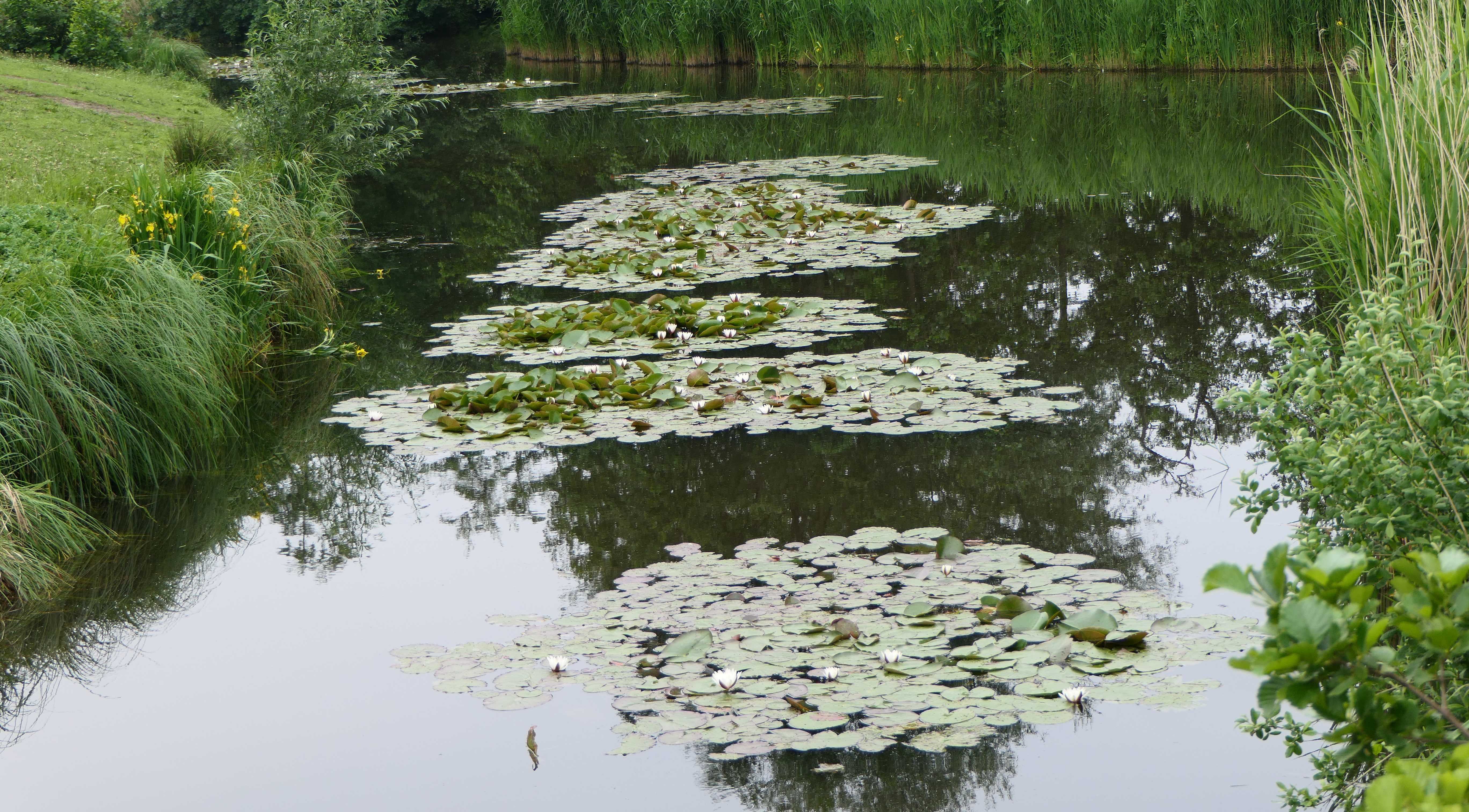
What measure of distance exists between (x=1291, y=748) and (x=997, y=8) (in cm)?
1873

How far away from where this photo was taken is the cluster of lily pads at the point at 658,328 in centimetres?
733

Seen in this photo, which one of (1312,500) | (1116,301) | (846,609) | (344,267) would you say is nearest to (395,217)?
(344,267)

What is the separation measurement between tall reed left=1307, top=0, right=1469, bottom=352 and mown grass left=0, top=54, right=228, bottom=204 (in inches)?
319

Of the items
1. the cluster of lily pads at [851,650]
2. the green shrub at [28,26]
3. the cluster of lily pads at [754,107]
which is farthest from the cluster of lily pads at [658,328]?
the green shrub at [28,26]

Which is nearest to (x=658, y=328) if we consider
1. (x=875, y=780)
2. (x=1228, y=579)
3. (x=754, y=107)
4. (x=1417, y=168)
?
(x=1417, y=168)

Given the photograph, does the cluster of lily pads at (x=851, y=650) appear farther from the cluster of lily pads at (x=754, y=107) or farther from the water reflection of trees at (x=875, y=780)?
the cluster of lily pads at (x=754, y=107)

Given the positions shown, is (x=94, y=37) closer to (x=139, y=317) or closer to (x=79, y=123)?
(x=79, y=123)

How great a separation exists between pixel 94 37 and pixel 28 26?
3.32 ft

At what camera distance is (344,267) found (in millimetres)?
10422

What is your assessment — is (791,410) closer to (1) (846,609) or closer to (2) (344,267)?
(1) (846,609)

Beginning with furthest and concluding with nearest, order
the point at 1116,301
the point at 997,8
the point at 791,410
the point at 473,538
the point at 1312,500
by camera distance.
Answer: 1. the point at 997,8
2. the point at 1116,301
3. the point at 791,410
4. the point at 473,538
5. the point at 1312,500

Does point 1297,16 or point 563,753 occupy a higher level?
point 1297,16

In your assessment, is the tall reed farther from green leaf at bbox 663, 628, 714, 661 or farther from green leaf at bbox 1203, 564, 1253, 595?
green leaf at bbox 663, 628, 714, 661

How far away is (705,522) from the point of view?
5.09m
